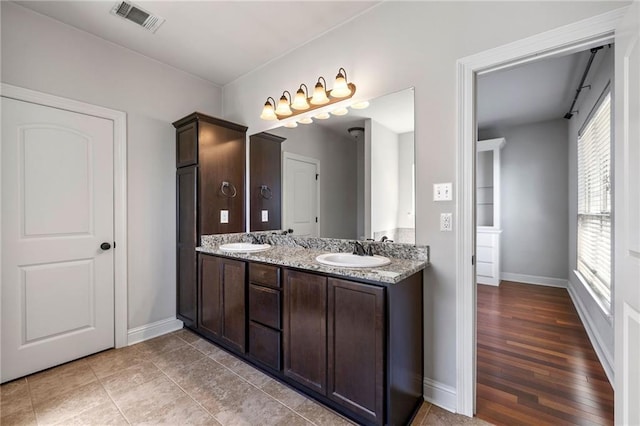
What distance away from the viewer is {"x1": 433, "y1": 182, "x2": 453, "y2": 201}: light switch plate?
1.67m

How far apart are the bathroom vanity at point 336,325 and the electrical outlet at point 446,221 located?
193 mm

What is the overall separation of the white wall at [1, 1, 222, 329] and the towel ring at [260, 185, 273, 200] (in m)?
0.90

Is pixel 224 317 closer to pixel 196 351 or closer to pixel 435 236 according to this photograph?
pixel 196 351

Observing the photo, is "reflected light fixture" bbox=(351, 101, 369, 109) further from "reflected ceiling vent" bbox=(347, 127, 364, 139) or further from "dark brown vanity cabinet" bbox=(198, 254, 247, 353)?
"dark brown vanity cabinet" bbox=(198, 254, 247, 353)

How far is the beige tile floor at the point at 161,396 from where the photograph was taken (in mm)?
1611

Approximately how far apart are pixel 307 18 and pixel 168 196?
202cm

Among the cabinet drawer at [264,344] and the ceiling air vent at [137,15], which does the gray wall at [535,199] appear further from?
the ceiling air vent at [137,15]

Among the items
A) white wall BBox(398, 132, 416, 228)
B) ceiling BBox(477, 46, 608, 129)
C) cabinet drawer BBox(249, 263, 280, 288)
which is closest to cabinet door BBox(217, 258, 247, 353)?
cabinet drawer BBox(249, 263, 280, 288)

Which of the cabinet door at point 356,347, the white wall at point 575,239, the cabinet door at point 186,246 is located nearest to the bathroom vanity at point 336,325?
the cabinet door at point 356,347

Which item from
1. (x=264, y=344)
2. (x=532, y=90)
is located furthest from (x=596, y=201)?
(x=264, y=344)

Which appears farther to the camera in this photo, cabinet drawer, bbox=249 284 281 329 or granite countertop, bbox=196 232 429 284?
cabinet drawer, bbox=249 284 281 329

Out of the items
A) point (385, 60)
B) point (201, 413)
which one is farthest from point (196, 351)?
point (385, 60)

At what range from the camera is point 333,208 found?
2305mm

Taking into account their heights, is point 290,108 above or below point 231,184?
above
